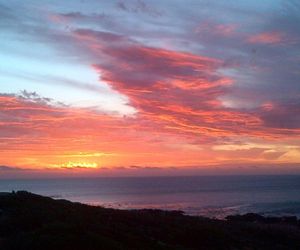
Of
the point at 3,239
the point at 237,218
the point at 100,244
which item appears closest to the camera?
the point at 100,244

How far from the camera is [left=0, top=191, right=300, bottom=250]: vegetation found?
2103cm

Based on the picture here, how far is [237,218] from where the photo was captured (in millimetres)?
48969

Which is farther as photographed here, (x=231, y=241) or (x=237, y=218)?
(x=237, y=218)

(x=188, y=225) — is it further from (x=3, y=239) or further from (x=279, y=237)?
(x=3, y=239)

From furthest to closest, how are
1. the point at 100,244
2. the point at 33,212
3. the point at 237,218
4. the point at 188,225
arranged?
the point at 237,218
the point at 188,225
the point at 33,212
the point at 100,244

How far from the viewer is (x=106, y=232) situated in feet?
79.7

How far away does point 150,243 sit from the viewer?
2381cm

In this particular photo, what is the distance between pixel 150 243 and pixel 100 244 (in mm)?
3656

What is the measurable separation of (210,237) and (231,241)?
1.23 m

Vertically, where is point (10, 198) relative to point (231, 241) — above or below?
above

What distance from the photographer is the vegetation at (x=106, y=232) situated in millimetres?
21031

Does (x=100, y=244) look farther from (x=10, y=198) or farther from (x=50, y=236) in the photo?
(x=10, y=198)

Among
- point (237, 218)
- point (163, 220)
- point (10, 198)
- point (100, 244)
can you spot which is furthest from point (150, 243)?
point (237, 218)

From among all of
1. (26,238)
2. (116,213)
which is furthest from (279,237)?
(26,238)
